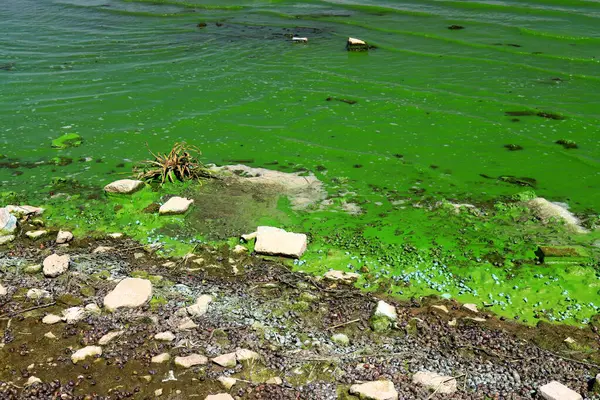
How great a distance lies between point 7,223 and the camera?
8.23 metres

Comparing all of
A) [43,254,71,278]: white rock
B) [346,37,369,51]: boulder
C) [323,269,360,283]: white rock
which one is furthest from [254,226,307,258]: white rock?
[346,37,369,51]: boulder

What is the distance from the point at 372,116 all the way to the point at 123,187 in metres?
5.27

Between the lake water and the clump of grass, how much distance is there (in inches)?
23.2

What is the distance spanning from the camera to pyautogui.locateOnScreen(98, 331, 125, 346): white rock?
607 centimetres

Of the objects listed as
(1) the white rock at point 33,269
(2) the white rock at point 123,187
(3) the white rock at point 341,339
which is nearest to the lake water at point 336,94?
(2) the white rock at point 123,187

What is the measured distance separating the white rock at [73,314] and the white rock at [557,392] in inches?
183

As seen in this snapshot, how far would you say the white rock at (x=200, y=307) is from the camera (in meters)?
6.48

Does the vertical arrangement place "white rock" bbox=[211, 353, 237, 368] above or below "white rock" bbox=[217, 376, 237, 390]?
above

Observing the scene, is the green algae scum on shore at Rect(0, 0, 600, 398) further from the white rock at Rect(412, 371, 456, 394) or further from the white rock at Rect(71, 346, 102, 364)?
the white rock at Rect(412, 371, 456, 394)

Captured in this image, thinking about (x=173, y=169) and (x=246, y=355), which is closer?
(x=246, y=355)

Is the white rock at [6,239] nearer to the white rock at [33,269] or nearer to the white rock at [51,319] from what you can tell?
the white rock at [33,269]

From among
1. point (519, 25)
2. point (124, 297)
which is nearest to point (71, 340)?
point (124, 297)

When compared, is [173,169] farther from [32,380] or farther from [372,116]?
[32,380]

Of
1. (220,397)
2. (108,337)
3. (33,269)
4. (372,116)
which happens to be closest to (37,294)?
(33,269)
